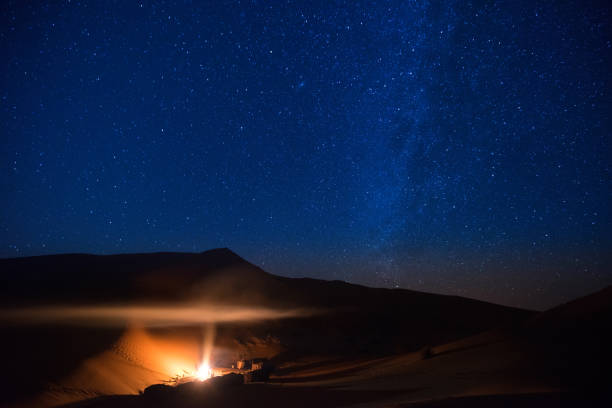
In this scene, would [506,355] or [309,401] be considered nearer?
[309,401]

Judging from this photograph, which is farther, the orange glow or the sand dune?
the orange glow

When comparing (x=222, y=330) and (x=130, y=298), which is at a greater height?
(x=130, y=298)

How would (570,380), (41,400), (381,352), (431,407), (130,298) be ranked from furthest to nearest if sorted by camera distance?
(130,298)
(381,352)
(41,400)
(570,380)
(431,407)

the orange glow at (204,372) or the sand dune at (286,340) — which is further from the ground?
the sand dune at (286,340)

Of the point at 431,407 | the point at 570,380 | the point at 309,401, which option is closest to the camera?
the point at 431,407

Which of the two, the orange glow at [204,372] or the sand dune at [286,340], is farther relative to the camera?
the orange glow at [204,372]

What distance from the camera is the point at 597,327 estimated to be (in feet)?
36.9

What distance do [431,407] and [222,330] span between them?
69.3 ft

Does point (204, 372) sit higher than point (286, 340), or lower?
lower

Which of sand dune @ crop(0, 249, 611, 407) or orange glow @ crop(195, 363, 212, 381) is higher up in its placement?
sand dune @ crop(0, 249, 611, 407)

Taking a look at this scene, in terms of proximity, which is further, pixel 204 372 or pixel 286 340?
Result: pixel 286 340

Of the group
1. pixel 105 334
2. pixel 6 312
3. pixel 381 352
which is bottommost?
pixel 381 352

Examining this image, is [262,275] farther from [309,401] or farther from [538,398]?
[538,398]

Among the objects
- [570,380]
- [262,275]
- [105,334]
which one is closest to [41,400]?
[105,334]
